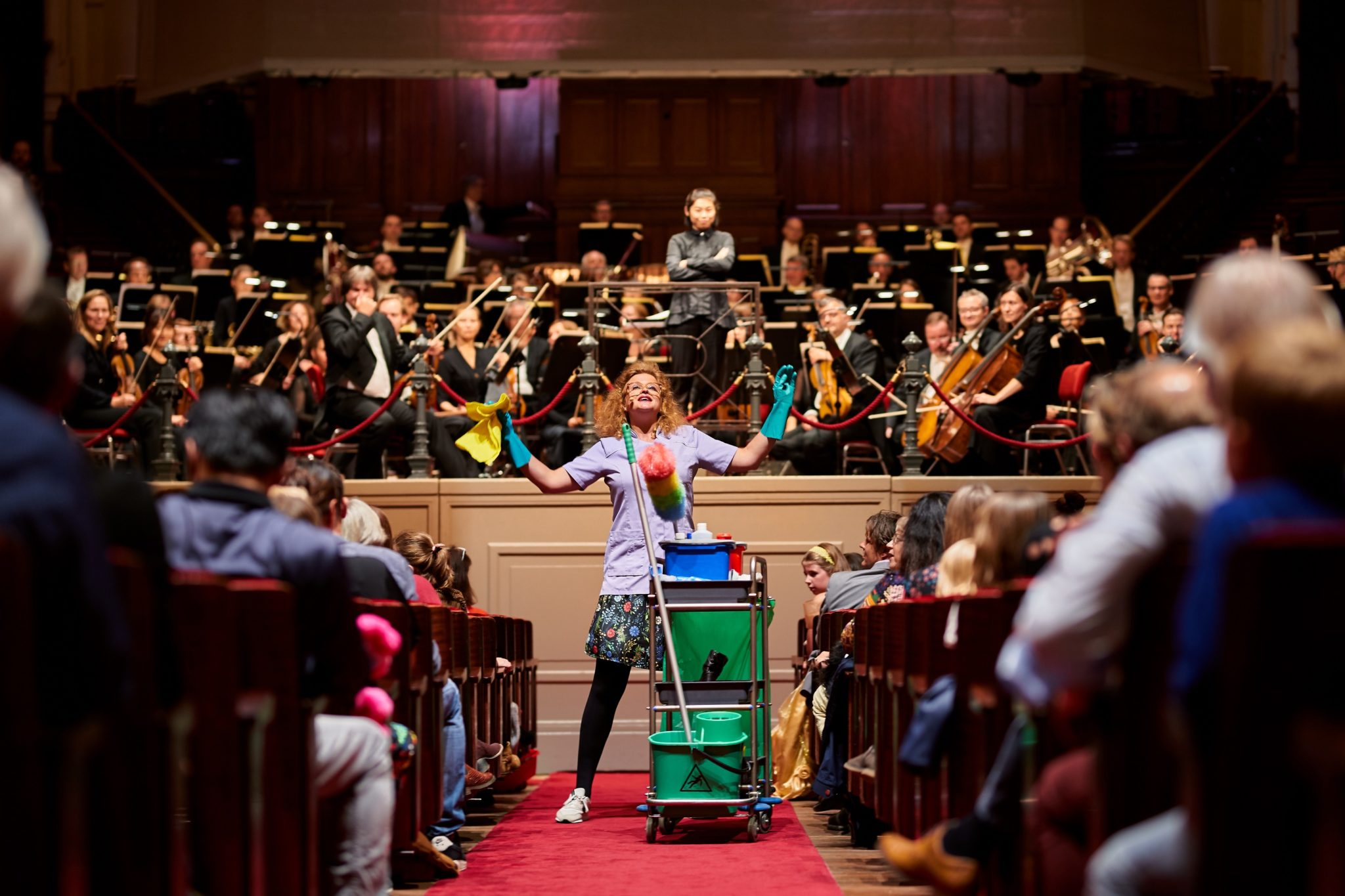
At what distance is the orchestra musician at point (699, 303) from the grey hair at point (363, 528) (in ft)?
12.6

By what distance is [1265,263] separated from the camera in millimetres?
2174

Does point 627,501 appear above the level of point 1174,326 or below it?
below

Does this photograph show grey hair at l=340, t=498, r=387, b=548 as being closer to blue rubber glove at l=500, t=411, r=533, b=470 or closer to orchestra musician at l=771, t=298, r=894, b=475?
blue rubber glove at l=500, t=411, r=533, b=470

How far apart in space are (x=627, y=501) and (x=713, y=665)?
62 centimetres

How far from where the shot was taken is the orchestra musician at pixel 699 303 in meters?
8.20

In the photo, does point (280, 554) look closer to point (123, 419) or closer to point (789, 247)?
point (123, 419)

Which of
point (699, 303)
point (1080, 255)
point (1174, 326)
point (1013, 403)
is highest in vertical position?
point (1080, 255)

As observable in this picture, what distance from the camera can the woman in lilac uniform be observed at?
5273mm

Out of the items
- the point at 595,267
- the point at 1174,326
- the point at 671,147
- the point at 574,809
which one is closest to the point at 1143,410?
the point at 574,809

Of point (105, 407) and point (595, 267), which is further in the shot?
point (595, 267)

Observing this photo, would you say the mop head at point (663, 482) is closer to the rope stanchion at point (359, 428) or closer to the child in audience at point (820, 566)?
the child in audience at point (820, 566)

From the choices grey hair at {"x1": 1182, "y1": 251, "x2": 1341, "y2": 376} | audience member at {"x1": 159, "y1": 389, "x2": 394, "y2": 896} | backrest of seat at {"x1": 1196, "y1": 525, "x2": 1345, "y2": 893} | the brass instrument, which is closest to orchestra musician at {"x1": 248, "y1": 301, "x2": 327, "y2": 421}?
the brass instrument

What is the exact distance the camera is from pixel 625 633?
526 cm

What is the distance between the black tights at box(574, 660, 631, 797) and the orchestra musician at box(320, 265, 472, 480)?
3027 mm
